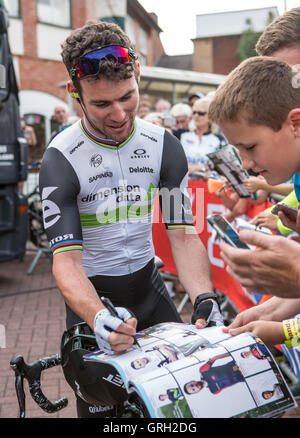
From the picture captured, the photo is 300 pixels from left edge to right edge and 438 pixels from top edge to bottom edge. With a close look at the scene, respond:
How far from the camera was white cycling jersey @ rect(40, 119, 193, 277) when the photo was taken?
2131 millimetres

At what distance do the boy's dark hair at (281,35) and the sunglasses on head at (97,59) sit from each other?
68 cm

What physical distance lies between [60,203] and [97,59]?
0.62 meters

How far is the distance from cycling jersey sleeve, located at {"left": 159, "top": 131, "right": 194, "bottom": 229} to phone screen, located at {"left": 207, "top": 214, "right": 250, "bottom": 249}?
0.52m

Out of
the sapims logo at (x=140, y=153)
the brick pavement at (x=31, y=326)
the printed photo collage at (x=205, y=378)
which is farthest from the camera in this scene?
the brick pavement at (x=31, y=326)

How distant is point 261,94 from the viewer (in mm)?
1721

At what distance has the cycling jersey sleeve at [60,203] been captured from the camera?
2.08m

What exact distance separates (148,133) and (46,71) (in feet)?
58.2

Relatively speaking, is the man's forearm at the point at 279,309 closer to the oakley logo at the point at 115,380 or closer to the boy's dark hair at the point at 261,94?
the oakley logo at the point at 115,380

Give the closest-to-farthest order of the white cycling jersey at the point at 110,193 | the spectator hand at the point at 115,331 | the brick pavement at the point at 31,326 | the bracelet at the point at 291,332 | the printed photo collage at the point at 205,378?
1. the printed photo collage at the point at 205,378
2. the spectator hand at the point at 115,331
3. the bracelet at the point at 291,332
4. the white cycling jersey at the point at 110,193
5. the brick pavement at the point at 31,326

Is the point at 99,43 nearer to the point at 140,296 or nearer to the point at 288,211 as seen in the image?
the point at 288,211

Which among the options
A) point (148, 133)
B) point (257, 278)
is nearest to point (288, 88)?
point (257, 278)

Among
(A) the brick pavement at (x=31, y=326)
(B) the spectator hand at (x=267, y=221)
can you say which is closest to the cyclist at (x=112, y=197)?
(B) the spectator hand at (x=267, y=221)

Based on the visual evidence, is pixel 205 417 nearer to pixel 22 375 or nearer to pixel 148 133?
Answer: pixel 22 375

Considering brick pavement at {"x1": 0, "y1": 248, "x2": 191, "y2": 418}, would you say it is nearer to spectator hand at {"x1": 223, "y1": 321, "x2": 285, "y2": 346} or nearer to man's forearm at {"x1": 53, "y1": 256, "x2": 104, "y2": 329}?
man's forearm at {"x1": 53, "y1": 256, "x2": 104, "y2": 329}
